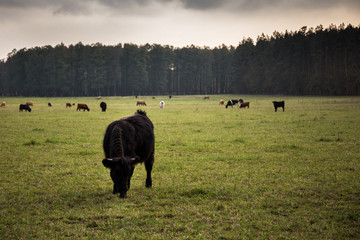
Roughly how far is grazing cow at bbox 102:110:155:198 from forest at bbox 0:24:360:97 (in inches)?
3372

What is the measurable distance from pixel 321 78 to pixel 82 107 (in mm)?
72835

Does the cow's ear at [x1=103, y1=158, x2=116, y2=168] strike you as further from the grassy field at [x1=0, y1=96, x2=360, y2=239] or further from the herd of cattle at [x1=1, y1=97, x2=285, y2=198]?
the grassy field at [x1=0, y1=96, x2=360, y2=239]

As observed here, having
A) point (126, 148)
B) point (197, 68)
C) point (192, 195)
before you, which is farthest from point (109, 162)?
point (197, 68)

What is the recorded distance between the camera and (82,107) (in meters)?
42.3

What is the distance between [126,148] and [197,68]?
132 metres

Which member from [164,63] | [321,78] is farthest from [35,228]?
[164,63]

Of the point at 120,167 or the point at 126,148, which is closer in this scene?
the point at 120,167

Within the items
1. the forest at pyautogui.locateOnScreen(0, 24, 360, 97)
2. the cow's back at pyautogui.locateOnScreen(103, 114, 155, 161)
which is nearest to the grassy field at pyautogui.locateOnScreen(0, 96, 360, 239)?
the cow's back at pyautogui.locateOnScreen(103, 114, 155, 161)

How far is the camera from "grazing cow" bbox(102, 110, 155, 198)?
6.30 meters

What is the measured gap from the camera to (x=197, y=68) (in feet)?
447

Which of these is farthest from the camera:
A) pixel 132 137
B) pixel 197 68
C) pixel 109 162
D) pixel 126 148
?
pixel 197 68

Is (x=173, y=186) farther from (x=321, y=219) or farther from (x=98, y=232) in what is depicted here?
(x=321, y=219)

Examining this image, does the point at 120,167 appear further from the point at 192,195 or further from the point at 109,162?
the point at 192,195

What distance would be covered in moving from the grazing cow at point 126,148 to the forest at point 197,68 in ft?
281
